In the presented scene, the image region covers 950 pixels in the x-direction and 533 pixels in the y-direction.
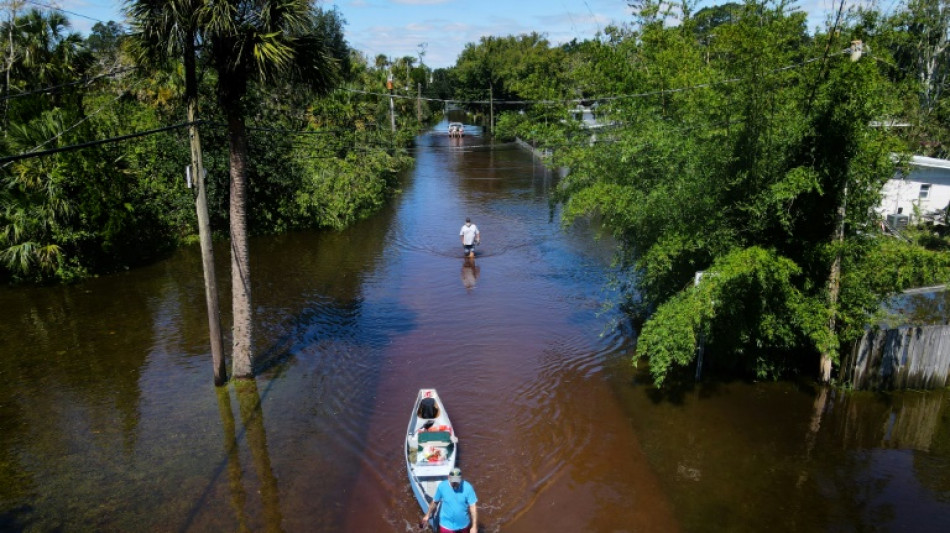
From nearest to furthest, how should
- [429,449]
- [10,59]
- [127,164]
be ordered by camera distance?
1. [429,449]
2. [10,59]
3. [127,164]

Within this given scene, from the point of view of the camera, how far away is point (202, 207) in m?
11.9

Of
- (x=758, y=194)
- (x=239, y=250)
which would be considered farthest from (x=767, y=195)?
Answer: (x=239, y=250)

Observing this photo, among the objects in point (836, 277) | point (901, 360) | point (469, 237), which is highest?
point (836, 277)

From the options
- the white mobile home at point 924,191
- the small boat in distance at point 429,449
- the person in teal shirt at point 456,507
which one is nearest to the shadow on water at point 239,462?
the small boat in distance at point 429,449

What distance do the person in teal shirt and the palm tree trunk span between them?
6.72 m

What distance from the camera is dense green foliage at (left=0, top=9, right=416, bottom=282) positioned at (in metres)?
17.8

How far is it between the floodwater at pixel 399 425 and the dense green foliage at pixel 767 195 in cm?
167

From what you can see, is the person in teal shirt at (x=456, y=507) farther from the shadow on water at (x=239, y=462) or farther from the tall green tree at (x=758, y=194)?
the tall green tree at (x=758, y=194)

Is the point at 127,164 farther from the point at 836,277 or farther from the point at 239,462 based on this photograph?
the point at 836,277

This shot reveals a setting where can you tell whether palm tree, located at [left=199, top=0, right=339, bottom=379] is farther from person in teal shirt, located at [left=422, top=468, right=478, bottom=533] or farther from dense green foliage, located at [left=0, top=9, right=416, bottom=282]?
person in teal shirt, located at [left=422, top=468, right=478, bottom=533]

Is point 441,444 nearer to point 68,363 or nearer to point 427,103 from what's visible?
point 68,363

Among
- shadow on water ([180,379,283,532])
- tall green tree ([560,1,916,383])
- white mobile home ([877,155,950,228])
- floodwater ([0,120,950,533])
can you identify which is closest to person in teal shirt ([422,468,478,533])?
floodwater ([0,120,950,533])

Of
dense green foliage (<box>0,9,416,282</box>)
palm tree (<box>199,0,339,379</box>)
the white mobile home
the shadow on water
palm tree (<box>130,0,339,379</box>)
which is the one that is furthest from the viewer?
the white mobile home

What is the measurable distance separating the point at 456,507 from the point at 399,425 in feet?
13.3
